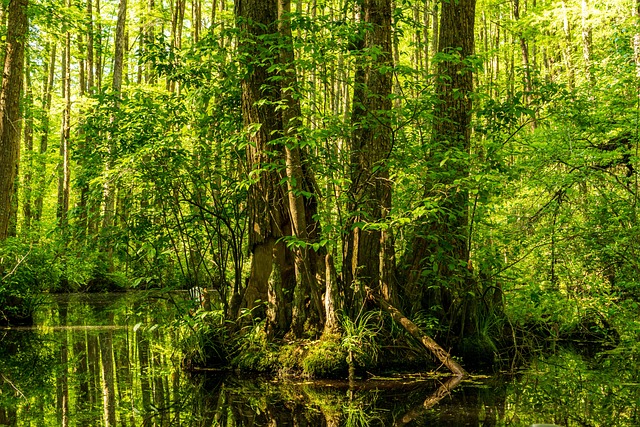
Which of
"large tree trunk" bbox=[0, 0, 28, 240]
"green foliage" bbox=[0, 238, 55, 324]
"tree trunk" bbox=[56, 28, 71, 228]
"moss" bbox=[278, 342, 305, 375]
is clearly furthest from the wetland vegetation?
"tree trunk" bbox=[56, 28, 71, 228]

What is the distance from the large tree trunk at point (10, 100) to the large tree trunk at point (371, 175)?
707 centimetres

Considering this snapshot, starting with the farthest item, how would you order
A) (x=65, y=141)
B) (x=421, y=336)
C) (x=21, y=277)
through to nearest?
(x=65, y=141), (x=21, y=277), (x=421, y=336)

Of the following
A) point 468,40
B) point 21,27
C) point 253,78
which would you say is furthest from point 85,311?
point 468,40

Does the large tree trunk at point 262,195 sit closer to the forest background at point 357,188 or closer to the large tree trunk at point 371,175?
the forest background at point 357,188

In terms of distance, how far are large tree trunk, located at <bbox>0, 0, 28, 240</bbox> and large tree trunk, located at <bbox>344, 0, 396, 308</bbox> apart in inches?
278

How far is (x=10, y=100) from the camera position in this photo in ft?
39.7

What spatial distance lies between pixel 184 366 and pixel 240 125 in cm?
295

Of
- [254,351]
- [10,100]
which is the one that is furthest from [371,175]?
[10,100]

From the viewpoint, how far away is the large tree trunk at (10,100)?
39.2ft

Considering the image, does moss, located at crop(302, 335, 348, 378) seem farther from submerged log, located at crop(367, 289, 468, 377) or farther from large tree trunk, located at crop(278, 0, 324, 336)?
submerged log, located at crop(367, 289, 468, 377)

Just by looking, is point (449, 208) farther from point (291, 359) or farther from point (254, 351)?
point (254, 351)

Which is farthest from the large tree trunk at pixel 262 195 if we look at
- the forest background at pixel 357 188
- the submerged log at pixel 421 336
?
the submerged log at pixel 421 336

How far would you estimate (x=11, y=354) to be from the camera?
9.14 meters

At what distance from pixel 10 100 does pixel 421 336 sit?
8721 mm
